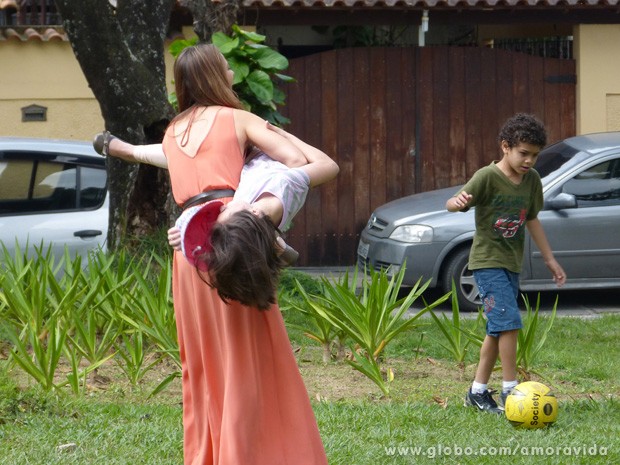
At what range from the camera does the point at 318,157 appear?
412 cm

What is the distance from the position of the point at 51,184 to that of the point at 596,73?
709 centimetres

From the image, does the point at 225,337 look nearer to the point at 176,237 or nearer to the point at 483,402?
the point at 176,237

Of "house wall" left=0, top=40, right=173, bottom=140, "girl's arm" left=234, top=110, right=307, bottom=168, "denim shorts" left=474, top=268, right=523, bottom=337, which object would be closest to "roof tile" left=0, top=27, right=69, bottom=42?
"house wall" left=0, top=40, right=173, bottom=140

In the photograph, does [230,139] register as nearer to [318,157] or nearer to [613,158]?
[318,157]

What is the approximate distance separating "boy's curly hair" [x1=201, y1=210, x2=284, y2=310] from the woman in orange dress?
0.55 feet

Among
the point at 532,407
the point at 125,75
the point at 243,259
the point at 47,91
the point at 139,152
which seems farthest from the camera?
the point at 47,91

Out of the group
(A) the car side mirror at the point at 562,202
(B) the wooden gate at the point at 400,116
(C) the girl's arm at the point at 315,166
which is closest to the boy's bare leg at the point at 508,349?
(C) the girl's arm at the point at 315,166

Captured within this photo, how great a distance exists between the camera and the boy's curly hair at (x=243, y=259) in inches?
147

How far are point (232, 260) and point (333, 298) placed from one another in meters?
3.24

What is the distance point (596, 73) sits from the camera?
13352 mm

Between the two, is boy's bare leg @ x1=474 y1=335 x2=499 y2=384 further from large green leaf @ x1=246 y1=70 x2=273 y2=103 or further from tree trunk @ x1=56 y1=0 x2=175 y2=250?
large green leaf @ x1=246 y1=70 x2=273 y2=103

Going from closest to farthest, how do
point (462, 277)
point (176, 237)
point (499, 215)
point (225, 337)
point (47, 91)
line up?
point (176, 237) < point (225, 337) < point (499, 215) < point (462, 277) < point (47, 91)

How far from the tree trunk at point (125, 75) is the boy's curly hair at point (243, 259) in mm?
4848

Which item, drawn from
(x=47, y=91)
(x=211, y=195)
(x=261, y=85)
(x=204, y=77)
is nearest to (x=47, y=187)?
(x=261, y=85)
